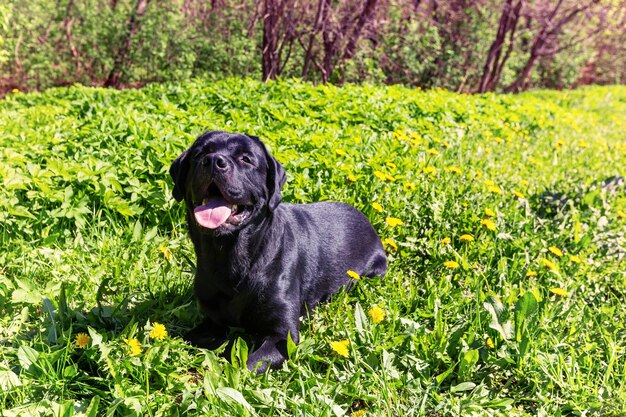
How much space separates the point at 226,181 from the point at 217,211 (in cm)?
17

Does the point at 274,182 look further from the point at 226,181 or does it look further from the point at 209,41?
the point at 209,41

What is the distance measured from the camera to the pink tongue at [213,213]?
2.54 meters

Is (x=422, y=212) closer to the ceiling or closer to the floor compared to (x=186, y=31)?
closer to the floor

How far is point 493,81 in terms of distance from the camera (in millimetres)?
14445

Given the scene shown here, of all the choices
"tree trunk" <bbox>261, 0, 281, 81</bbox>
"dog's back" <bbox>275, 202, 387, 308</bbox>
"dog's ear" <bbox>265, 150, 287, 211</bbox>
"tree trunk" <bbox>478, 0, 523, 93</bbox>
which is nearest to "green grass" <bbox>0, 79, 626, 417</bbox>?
"dog's back" <bbox>275, 202, 387, 308</bbox>

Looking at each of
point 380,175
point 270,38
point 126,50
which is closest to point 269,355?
point 380,175

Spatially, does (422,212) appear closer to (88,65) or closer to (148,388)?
(148,388)

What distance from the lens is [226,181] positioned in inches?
98.8

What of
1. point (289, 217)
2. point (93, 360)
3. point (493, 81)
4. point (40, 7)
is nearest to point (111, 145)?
point (289, 217)

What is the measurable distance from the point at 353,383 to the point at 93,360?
115 centimetres

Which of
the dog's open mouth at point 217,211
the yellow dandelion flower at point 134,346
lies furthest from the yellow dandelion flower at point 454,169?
the yellow dandelion flower at point 134,346

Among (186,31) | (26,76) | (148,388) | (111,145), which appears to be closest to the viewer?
(148,388)

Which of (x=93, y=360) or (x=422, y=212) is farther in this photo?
(x=422, y=212)

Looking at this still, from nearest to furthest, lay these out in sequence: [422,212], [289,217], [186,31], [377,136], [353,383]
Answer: [353,383] < [289,217] < [422,212] < [377,136] < [186,31]
